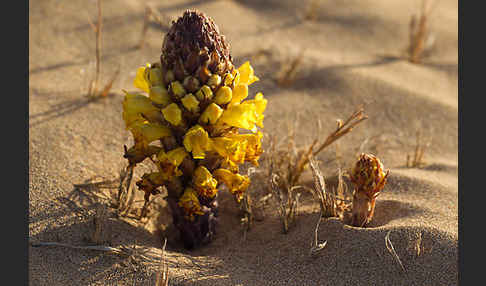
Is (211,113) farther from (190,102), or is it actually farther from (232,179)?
(232,179)

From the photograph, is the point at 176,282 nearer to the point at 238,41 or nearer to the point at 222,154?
the point at 222,154

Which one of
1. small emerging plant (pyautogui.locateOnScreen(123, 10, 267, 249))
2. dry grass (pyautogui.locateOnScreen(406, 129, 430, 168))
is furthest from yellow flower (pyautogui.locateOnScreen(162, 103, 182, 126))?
dry grass (pyautogui.locateOnScreen(406, 129, 430, 168))

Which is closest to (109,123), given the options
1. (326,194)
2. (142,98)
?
(142,98)

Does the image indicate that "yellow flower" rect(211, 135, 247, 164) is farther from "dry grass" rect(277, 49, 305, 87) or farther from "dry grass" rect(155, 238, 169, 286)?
"dry grass" rect(277, 49, 305, 87)

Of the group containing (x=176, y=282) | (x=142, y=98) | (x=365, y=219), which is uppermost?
(x=142, y=98)

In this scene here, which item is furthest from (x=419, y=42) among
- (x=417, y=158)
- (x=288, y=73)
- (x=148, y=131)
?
(x=148, y=131)

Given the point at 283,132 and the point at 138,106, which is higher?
the point at 138,106
